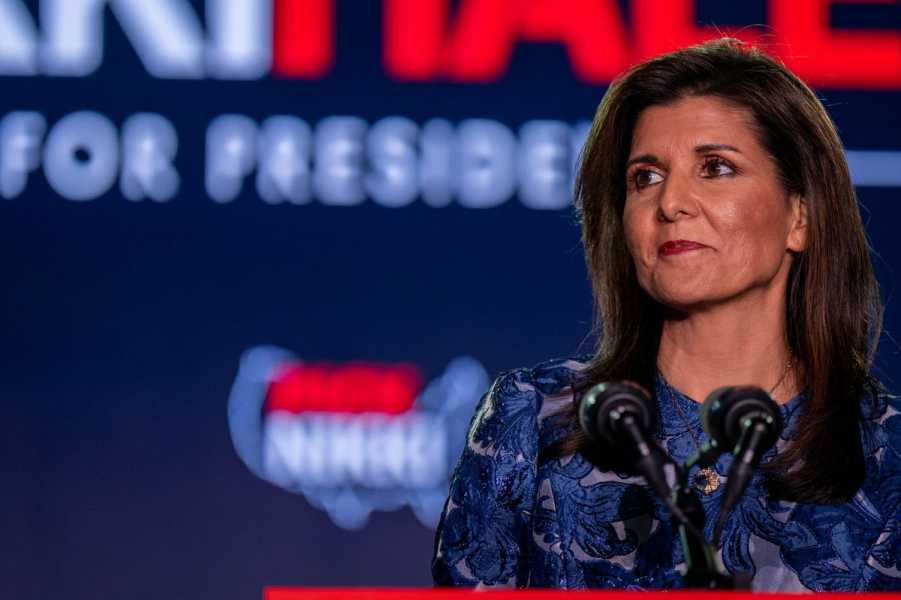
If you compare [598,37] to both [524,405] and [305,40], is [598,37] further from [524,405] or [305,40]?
[524,405]

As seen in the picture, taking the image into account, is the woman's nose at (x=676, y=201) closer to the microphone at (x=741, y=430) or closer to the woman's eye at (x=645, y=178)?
the woman's eye at (x=645, y=178)

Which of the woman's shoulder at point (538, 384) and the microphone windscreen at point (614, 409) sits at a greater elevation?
the microphone windscreen at point (614, 409)

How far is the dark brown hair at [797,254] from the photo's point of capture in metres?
2.05

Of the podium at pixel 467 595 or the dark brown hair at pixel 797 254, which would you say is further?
the dark brown hair at pixel 797 254

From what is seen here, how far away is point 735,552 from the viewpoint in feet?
6.28

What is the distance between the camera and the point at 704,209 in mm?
1946

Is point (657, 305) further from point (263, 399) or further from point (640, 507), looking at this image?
point (263, 399)

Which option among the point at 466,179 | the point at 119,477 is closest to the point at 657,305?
the point at 466,179

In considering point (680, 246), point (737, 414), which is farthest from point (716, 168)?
point (737, 414)

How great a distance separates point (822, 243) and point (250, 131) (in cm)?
190

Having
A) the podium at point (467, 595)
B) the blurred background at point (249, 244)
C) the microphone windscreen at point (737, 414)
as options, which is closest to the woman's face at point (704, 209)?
the microphone windscreen at point (737, 414)

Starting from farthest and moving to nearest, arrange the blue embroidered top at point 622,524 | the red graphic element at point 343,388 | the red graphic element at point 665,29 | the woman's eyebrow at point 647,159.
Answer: the red graphic element at point 665,29
the red graphic element at point 343,388
the woman's eyebrow at point 647,159
the blue embroidered top at point 622,524

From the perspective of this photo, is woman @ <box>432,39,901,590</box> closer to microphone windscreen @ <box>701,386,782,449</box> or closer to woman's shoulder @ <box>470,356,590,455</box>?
woman's shoulder @ <box>470,356,590,455</box>

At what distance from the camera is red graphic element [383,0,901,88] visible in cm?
362
